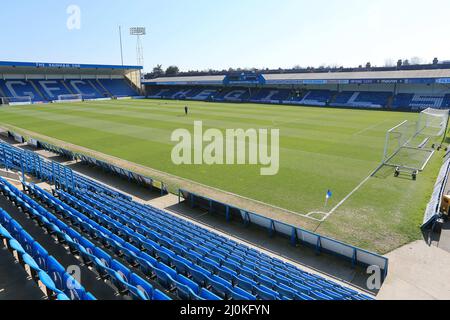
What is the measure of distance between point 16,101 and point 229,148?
5554 centimetres

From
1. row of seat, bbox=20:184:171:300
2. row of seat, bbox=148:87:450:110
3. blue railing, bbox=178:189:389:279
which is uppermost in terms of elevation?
row of seat, bbox=148:87:450:110

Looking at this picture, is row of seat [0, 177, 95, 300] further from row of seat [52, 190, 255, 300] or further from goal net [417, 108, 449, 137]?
goal net [417, 108, 449, 137]

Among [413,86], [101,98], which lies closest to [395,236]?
[413,86]

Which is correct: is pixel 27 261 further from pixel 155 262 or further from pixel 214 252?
pixel 214 252

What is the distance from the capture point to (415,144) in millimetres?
26375

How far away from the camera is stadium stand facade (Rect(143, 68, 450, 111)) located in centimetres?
4856

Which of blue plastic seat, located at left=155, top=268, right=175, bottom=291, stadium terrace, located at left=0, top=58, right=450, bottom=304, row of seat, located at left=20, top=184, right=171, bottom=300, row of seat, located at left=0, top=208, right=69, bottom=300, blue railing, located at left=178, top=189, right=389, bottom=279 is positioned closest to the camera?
row of seat, located at left=0, top=208, right=69, bottom=300

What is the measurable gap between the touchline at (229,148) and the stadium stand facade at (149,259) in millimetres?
9421

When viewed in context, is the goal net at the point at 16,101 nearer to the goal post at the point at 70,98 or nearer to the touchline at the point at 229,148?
the goal post at the point at 70,98

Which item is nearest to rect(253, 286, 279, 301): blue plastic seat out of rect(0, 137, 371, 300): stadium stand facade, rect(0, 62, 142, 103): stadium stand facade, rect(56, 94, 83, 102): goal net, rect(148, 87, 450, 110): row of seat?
rect(0, 137, 371, 300): stadium stand facade

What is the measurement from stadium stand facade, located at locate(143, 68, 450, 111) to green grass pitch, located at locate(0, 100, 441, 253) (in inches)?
636

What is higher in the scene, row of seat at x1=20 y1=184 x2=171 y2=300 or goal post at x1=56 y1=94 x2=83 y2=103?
goal post at x1=56 y1=94 x2=83 y2=103

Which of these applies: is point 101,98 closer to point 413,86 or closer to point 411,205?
point 413,86

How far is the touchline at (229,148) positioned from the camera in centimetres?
2028
